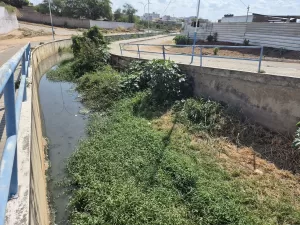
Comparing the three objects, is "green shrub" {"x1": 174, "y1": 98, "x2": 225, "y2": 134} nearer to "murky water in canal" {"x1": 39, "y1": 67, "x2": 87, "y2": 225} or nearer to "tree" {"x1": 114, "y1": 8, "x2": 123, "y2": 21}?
"murky water in canal" {"x1": 39, "y1": 67, "x2": 87, "y2": 225}

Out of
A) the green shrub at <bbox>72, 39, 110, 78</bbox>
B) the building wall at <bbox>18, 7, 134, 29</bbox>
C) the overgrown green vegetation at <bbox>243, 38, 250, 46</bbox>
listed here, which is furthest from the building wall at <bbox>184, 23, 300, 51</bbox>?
the building wall at <bbox>18, 7, 134, 29</bbox>

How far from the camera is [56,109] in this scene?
35.1 ft

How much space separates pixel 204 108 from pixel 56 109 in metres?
6.32

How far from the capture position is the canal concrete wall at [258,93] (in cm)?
682

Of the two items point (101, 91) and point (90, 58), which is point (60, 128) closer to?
point (101, 91)

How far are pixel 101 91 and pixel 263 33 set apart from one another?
487 inches

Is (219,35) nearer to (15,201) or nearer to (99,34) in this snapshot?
(99,34)

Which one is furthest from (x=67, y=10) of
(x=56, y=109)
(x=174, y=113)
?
(x=174, y=113)

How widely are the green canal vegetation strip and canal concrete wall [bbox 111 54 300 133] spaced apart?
0.40 metres

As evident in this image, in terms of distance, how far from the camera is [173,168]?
5758mm

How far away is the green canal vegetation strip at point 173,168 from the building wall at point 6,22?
26347 millimetres

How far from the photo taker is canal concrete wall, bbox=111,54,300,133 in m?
6.82

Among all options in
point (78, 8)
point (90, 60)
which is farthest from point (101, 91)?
point (78, 8)

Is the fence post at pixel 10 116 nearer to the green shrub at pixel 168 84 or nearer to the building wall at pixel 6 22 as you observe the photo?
the green shrub at pixel 168 84
